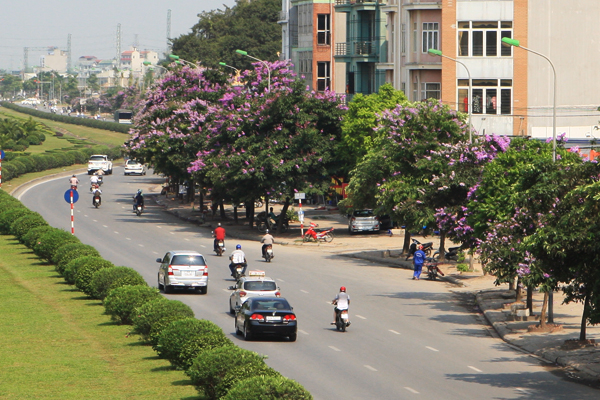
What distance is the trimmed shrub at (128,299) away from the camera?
2506 cm

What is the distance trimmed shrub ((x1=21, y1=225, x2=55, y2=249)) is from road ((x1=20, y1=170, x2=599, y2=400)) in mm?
3141

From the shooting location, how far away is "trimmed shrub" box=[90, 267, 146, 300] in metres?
28.1

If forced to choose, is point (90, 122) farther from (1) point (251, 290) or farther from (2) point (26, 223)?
(1) point (251, 290)

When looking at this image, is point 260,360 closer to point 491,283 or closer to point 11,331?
point 11,331

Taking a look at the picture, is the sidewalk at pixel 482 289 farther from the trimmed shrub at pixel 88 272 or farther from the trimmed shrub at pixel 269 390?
the trimmed shrub at pixel 88 272

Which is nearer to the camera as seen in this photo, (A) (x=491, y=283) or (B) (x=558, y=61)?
(A) (x=491, y=283)

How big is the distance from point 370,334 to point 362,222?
30.2 meters

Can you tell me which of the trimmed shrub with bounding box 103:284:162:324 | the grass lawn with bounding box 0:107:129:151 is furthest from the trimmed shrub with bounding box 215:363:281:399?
the grass lawn with bounding box 0:107:129:151

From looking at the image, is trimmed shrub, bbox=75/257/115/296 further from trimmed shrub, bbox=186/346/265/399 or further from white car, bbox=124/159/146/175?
white car, bbox=124/159/146/175

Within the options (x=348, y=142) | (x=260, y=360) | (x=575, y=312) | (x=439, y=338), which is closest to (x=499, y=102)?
(x=348, y=142)

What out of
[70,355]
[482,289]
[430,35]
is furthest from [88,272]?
[430,35]

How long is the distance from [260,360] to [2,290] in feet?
62.8

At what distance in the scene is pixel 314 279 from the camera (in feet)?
126

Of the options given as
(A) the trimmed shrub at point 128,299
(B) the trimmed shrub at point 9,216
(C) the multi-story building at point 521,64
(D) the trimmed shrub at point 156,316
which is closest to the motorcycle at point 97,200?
(B) the trimmed shrub at point 9,216
